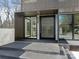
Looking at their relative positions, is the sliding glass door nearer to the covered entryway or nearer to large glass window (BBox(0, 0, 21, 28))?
the covered entryway

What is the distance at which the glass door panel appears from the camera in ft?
40.4

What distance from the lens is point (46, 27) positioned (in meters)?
12.5

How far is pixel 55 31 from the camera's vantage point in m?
12.0

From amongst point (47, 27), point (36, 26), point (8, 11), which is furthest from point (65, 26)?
point (8, 11)

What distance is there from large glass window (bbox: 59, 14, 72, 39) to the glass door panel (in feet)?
5.18

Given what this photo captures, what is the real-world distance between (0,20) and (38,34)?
11.8 feet

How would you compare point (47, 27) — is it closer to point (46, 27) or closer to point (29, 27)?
point (46, 27)

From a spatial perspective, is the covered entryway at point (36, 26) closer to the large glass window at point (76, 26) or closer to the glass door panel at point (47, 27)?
the glass door panel at point (47, 27)

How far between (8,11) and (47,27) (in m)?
3.84

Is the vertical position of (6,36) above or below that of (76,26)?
below

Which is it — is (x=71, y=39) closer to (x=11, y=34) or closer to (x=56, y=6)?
(x=56, y=6)

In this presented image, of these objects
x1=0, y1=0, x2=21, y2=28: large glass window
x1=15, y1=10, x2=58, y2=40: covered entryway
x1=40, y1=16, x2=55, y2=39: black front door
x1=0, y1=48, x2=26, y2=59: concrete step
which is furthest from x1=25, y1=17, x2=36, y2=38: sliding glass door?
x1=0, y1=48, x2=26, y2=59: concrete step

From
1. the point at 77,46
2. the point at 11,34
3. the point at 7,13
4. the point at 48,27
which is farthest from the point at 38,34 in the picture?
the point at 77,46

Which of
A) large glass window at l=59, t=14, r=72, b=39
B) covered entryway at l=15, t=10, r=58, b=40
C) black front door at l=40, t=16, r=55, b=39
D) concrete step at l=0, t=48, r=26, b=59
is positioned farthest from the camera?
black front door at l=40, t=16, r=55, b=39
